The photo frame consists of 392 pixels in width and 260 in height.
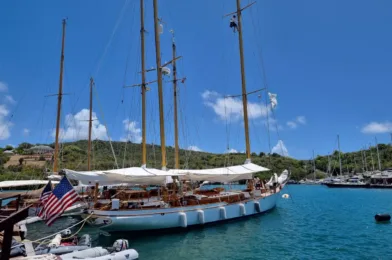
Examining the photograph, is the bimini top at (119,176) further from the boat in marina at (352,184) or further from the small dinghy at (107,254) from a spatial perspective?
the boat in marina at (352,184)

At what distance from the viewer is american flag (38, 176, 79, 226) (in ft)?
42.5

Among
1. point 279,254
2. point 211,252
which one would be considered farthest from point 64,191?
point 279,254

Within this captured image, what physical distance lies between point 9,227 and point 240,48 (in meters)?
32.2

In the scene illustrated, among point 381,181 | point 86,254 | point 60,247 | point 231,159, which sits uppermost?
point 231,159

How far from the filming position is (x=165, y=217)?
1958cm

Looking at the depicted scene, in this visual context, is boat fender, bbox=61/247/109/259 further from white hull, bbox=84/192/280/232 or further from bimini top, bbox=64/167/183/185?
bimini top, bbox=64/167/183/185

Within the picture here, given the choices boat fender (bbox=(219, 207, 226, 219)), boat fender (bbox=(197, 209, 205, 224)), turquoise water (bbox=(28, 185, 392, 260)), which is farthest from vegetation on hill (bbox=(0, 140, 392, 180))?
boat fender (bbox=(197, 209, 205, 224))

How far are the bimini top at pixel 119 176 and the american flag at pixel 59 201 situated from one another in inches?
184

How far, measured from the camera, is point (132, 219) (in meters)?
18.5

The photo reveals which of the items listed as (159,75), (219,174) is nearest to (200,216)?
(219,174)

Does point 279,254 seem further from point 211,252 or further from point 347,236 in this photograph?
point 347,236

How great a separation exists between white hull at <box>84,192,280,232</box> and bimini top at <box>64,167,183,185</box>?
211 centimetres

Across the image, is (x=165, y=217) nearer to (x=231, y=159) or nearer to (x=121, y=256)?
(x=121, y=256)

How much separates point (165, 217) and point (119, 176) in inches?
167
